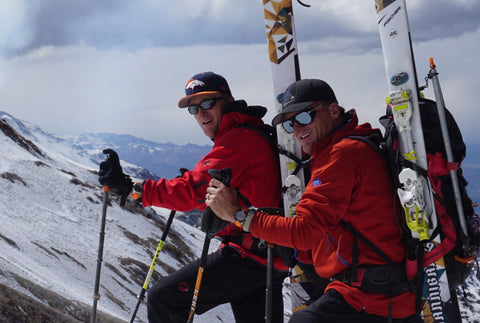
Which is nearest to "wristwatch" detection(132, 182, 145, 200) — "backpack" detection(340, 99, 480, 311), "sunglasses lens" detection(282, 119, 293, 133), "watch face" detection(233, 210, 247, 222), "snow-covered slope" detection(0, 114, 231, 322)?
"watch face" detection(233, 210, 247, 222)

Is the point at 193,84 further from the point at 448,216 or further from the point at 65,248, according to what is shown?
the point at 65,248

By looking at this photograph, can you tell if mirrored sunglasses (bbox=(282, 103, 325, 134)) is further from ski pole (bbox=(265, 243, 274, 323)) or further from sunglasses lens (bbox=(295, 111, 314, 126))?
ski pole (bbox=(265, 243, 274, 323))

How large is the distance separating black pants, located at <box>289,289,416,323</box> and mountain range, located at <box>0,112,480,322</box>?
133 centimetres

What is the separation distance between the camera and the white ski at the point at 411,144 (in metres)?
4.50

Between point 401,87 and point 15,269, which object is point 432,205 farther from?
point 15,269

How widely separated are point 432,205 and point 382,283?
1.14m

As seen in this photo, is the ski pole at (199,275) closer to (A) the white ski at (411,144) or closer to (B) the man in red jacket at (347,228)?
(B) the man in red jacket at (347,228)

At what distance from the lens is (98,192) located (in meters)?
32.5

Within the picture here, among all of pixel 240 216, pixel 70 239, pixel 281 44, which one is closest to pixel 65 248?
pixel 70 239

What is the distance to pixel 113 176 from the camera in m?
6.13

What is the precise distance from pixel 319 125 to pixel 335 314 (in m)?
1.62

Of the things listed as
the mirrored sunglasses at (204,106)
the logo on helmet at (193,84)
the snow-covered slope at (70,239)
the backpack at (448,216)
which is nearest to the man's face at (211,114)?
the mirrored sunglasses at (204,106)

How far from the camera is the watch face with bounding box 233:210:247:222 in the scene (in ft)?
14.3

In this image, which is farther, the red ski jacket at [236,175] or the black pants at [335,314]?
the red ski jacket at [236,175]
